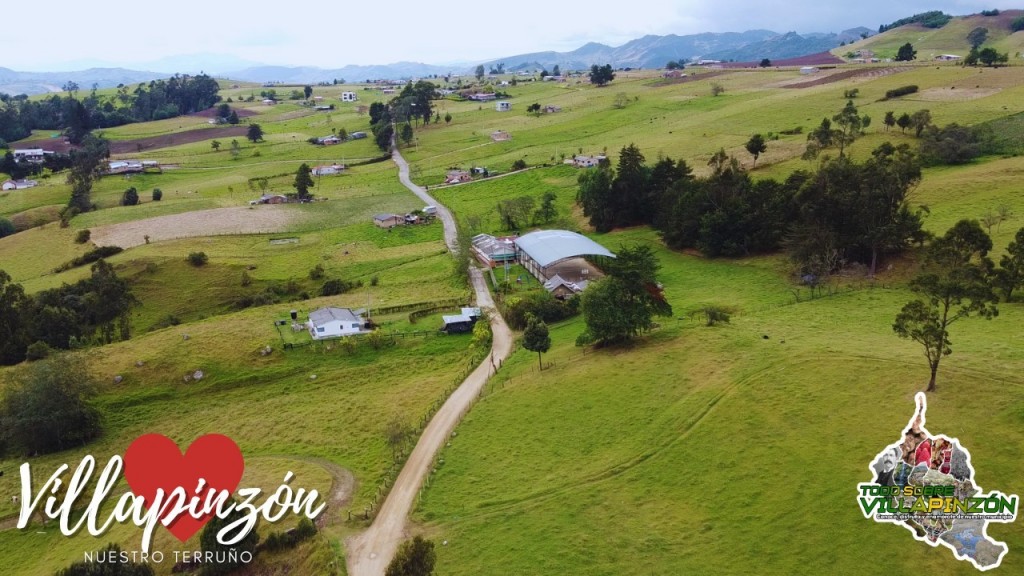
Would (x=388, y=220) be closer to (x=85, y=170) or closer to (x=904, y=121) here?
(x=904, y=121)

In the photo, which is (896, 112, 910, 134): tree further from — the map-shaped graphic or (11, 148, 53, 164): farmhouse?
(11, 148, 53, 164): farmhouse

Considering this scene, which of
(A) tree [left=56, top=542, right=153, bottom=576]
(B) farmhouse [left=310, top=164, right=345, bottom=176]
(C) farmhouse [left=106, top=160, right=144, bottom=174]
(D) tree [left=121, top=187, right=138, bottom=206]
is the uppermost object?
(C) farmhouse [left=106, top=160, right=144, bottom=174]

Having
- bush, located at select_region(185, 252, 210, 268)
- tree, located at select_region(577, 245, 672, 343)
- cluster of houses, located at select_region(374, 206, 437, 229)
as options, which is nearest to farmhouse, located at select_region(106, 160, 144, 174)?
bush, located at select_region(185, 252, 210, 268)

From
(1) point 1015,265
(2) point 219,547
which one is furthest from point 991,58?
(2) point 219,547

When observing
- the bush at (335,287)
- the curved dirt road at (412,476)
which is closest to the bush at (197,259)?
the bush at (335,287)

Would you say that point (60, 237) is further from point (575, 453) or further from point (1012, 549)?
point (1012, 549)

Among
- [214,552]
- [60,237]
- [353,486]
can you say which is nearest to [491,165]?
[60,237]

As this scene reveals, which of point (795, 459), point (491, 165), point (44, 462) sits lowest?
point (44, 462)
